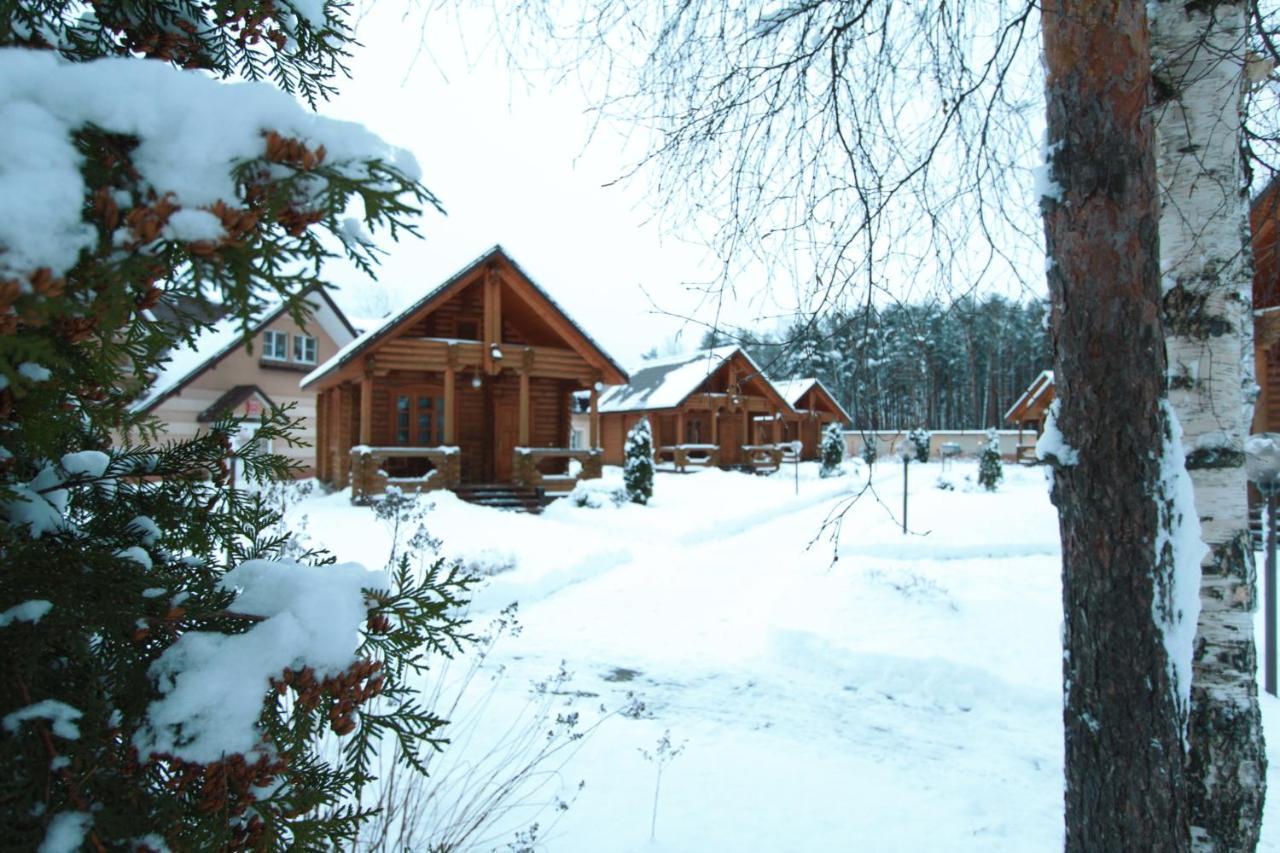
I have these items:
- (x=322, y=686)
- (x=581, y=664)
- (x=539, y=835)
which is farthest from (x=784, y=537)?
(x=322, y=686)

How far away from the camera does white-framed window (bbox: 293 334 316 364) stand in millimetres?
23081

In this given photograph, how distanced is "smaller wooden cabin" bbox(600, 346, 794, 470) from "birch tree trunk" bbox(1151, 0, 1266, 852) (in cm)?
2463

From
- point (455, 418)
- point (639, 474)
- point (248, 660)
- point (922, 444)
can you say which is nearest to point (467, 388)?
point (455, 418)

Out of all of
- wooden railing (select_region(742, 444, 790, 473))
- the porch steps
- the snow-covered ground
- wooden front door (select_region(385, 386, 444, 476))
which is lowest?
the snow-covered ground

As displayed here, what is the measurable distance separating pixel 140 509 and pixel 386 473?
47.8ft

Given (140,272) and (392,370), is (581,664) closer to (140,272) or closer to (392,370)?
(140,272)

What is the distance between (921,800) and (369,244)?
4.26 metres

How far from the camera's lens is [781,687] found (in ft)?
19.0

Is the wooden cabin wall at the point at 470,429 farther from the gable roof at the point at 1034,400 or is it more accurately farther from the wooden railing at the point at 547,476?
the gable roof at the point at 1034,400

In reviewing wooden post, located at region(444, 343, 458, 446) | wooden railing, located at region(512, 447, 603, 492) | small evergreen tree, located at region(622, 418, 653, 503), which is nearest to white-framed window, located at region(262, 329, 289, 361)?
wooden post, located at region(444, 343, 458, 446)

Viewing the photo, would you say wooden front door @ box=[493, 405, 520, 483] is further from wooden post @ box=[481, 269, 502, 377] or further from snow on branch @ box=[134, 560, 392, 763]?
snow on branch @ box=[134, 560, 392, 763]

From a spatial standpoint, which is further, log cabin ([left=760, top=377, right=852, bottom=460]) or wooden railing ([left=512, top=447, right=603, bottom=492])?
log cabin ([left=760, top=377, right=852, bottom=460])

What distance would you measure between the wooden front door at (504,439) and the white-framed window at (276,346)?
8886 millimetres

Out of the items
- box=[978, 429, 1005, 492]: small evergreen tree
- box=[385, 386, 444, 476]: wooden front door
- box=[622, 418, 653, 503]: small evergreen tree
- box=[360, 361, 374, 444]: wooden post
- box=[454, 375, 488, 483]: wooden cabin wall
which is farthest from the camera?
box=[978, 429, 1005, 492]: small evergreen tree
